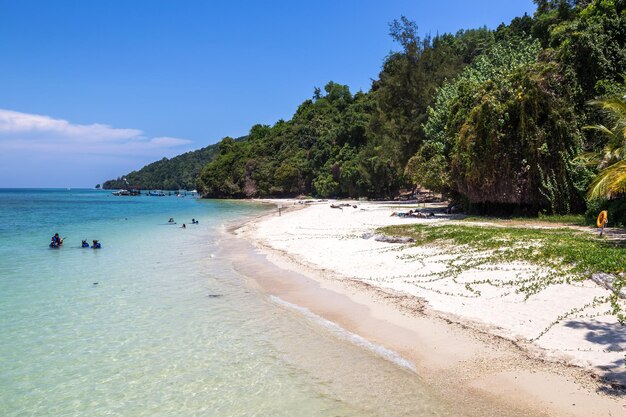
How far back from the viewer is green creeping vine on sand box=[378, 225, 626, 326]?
10.5 m

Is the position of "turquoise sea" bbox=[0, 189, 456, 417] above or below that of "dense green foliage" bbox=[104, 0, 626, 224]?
below

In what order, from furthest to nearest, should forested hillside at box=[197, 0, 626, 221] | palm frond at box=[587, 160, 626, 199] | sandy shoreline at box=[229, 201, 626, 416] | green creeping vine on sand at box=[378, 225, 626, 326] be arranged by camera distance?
1. forested hillside at box=[197, 0, 626, 221]
2. palm frond at box=[587, 160, 626, 199]
3. green creeping vine on sand at box=[378, 225, 626, 326]
4. sandy shoreline at box=[229, 201, 626, 416]

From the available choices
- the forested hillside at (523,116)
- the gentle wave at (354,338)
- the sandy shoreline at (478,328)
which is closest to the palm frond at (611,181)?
the forested hillside at (523,116)

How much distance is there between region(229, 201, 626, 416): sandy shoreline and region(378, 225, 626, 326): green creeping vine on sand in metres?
0.32

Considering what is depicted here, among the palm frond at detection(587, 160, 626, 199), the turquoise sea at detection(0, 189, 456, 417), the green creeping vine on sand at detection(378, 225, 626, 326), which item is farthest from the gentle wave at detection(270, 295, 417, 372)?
the palm frond at detection(587, 160, 626, 199)

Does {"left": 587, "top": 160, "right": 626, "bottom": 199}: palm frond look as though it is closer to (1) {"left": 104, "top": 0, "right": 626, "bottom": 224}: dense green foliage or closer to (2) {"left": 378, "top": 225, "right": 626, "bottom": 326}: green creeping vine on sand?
(1) {"left": 104, "top": 0, "right": 626, "bottom": 224}: dense green foliage

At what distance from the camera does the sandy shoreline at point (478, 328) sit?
6156 millimetres

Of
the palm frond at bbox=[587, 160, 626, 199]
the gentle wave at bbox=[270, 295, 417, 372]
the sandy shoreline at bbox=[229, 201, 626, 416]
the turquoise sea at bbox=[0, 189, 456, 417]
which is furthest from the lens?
the palm frond at bbox=[587, 160, 626, 199]

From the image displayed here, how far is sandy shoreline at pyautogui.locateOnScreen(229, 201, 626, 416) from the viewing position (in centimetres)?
616

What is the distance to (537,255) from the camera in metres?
12.8

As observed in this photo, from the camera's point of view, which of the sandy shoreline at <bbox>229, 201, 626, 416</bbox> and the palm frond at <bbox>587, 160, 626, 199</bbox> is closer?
the sandy shoreline at <bbox>229, 201, 626, 416</bbox>

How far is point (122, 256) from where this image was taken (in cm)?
2222

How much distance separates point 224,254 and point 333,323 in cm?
1254

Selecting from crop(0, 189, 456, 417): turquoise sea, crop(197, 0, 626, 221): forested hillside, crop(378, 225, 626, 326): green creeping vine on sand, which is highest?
crop(197, 0, 626, 221): forested hillside
